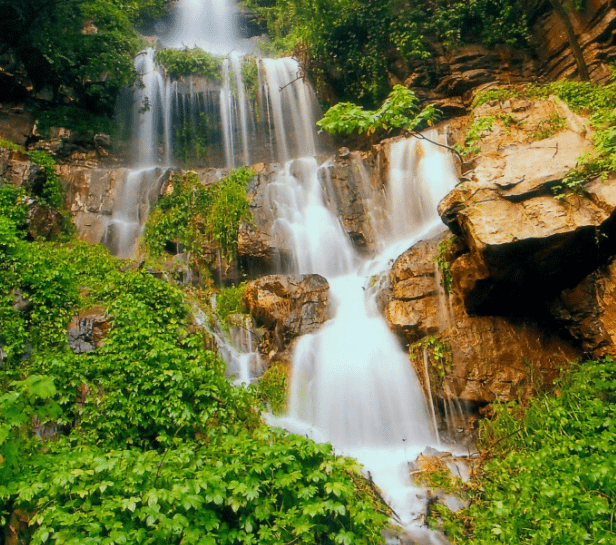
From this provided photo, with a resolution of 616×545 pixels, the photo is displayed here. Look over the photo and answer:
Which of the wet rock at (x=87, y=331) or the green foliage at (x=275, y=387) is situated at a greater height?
the wet rock at (x=87, y=331)

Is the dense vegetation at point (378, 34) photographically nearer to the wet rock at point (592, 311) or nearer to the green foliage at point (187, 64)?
the green foliage at point (187, 64)

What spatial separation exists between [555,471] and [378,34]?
40.7 ft

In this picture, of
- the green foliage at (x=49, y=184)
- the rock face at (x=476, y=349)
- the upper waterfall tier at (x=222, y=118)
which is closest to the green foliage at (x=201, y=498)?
the rock face at (x=476, y=349)

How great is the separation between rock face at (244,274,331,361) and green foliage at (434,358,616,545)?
3.42 m

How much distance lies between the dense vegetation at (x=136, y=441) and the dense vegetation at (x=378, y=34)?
30.9 feet

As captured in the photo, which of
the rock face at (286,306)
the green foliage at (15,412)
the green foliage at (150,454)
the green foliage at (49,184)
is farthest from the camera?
the green foliage at (49,184)

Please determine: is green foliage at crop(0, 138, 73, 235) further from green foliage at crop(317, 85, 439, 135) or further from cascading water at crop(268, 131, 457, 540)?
green foliage at crop(317, 85, 439, 135)

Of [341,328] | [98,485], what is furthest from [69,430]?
[341,328]

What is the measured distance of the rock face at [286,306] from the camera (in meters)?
7.88

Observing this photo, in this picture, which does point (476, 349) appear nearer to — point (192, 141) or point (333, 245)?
point (333, 245)

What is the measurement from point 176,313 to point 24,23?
10.4 meters

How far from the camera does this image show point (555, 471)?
151 inches

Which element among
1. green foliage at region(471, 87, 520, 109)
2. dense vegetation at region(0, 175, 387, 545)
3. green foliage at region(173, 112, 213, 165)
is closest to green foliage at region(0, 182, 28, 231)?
dense vegetation at region(0, 175, 387, 545)

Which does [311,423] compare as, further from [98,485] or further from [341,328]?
[98,485]
